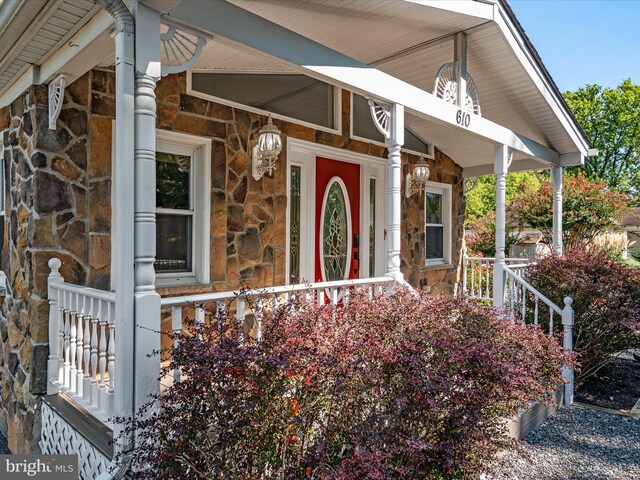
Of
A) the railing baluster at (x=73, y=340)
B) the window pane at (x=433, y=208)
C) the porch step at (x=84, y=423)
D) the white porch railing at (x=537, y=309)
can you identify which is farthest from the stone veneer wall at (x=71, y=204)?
the window pane at (x=433, y=208)

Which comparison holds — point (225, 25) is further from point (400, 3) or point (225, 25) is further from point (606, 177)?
point (606, 177)

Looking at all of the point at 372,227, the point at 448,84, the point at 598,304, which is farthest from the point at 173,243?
the point at 598,304

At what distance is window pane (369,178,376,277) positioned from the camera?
6406mm

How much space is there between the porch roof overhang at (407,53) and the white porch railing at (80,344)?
1.88 meters

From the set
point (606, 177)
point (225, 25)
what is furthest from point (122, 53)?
point (606, 177)

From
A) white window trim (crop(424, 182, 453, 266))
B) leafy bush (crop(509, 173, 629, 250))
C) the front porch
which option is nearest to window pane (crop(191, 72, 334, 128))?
the front porch

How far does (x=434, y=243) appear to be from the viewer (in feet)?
26.3

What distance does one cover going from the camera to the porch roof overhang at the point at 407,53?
3.11 metres

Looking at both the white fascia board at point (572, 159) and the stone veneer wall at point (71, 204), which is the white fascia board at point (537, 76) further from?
the stone veneer wall at point (71, 204)

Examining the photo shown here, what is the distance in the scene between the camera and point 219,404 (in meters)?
2.26

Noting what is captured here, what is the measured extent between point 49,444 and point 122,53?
112 inches

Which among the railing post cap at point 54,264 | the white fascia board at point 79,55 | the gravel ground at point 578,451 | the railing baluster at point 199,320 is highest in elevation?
the white fascia board at point 79,55

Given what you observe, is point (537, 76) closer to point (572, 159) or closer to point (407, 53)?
point (407, 53)

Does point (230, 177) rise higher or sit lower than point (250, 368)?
higher
